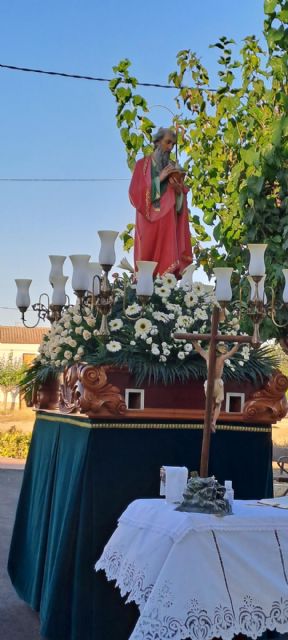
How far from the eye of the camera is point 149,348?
5.78 m

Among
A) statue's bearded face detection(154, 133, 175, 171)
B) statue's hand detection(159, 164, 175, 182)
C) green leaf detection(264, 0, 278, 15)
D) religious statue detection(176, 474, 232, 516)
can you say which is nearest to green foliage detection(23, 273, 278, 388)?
statue's hand detection(159, 164, 175, 182)

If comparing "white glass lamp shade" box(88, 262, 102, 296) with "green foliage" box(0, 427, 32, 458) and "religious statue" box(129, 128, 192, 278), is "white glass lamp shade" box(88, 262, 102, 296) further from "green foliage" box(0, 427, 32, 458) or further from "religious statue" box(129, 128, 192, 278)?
"green foliage" box(0, 427, 32, 458)

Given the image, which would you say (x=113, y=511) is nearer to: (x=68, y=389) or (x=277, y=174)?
(x=68, y=389)

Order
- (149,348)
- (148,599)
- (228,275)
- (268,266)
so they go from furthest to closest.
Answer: (268,266) < (149,348) < (228,275) < (148,599)

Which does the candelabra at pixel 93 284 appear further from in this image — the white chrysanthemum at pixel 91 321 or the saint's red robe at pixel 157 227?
the saint's red robe at pixel 157 227

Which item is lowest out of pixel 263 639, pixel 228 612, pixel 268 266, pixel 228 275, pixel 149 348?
pixel 263 639

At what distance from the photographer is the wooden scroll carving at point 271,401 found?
5.87 meters

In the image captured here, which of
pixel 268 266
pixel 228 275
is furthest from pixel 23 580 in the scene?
pixel 268 266

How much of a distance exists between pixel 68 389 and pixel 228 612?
2.12 m

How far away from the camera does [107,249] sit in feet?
18.1

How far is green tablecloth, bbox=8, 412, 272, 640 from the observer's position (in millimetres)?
5395

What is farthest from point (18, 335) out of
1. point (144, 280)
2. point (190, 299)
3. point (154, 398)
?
point (144, 280)

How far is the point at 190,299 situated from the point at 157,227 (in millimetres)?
1101

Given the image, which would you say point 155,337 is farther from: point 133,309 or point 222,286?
point 222,286
